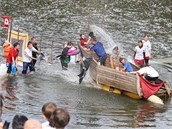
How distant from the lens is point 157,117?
14.8 meters

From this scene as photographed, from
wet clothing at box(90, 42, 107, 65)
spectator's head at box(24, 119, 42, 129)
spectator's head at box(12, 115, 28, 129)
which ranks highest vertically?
spectator's head at box(24, 119, 42, 129)

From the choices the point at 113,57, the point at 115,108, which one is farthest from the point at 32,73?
the point at 115,108

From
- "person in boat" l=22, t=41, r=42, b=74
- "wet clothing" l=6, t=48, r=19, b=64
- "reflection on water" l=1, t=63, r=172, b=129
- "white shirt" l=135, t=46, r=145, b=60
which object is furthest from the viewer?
"white shirt" l=135, t=46, r=145, b=60

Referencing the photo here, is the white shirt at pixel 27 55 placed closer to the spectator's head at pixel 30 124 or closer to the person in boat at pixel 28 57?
the person in boat at pixel 28 57

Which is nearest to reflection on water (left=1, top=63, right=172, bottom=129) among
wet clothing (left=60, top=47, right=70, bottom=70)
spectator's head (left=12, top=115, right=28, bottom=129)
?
wet clothing (left=60, top=47, right=70, bottom=70)

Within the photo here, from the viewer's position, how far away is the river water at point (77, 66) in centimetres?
1452

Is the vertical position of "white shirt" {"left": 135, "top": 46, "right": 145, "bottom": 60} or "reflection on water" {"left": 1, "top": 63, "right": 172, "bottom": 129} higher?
"white shirt" {"left": 135, "top": 46, "right": 145, "bottom": 60}

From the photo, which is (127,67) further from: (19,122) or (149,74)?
(19,122)

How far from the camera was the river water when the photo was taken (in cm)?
1452

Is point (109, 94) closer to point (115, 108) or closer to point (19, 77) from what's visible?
point (115, 108)

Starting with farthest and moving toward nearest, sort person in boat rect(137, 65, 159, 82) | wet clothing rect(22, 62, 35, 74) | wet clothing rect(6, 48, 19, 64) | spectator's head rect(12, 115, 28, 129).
A: wet clothing rect(22, 62, 35, 74), wet clothing rect(6, 48, 19, 64), person in boat rect(137, 65, 159, 82), spectator's head rect(12, 115, 28, 129)

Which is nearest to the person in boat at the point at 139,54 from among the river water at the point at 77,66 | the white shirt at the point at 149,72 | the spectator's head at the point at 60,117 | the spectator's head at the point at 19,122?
the river water at the point at 77,66

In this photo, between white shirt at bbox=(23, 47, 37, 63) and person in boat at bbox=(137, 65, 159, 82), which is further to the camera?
white shirt at bbox=(23, 47, 37, 63)

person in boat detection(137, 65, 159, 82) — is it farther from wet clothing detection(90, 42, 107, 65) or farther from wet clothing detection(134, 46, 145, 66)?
wet clothing detection(134, 46, 145, 66)
